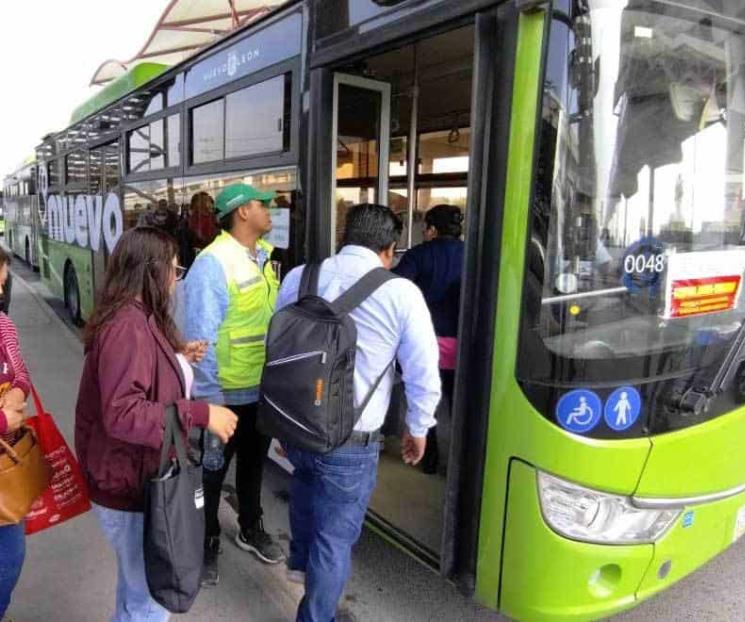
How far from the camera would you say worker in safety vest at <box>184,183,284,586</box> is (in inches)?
105

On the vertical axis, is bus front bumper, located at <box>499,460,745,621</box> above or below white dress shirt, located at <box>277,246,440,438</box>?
below

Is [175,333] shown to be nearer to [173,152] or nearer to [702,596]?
[702,596]

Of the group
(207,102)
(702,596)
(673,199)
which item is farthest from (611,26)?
(207,102)

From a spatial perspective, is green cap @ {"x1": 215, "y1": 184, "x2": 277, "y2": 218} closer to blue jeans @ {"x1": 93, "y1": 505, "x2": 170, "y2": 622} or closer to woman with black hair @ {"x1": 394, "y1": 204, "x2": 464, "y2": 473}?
woman with black hair @ {"x1": 394, "y1": 204, "x2": 464, "y2": 473}

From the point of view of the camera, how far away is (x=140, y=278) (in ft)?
6.19

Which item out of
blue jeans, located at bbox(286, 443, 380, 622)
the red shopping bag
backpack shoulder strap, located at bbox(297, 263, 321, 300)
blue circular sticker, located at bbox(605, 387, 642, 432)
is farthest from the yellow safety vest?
Answer: blue circular sticker, located at bbox(605, 387, 642, 432)

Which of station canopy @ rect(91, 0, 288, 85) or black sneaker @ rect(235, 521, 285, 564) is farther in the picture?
station canopy @ rect(91, 0, 288, 85)

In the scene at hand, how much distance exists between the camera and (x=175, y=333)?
196cm

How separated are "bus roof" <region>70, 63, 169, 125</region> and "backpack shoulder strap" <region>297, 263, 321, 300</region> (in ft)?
11.5

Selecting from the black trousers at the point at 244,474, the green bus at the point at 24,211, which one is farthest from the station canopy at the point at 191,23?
the black trousers at the point at 244,474

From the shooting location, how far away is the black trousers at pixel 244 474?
295 cm

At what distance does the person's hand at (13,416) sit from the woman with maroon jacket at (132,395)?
0.25 meters

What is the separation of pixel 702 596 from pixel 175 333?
104 inches

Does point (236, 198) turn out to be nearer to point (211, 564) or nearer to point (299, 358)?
A: point (299, 358)
